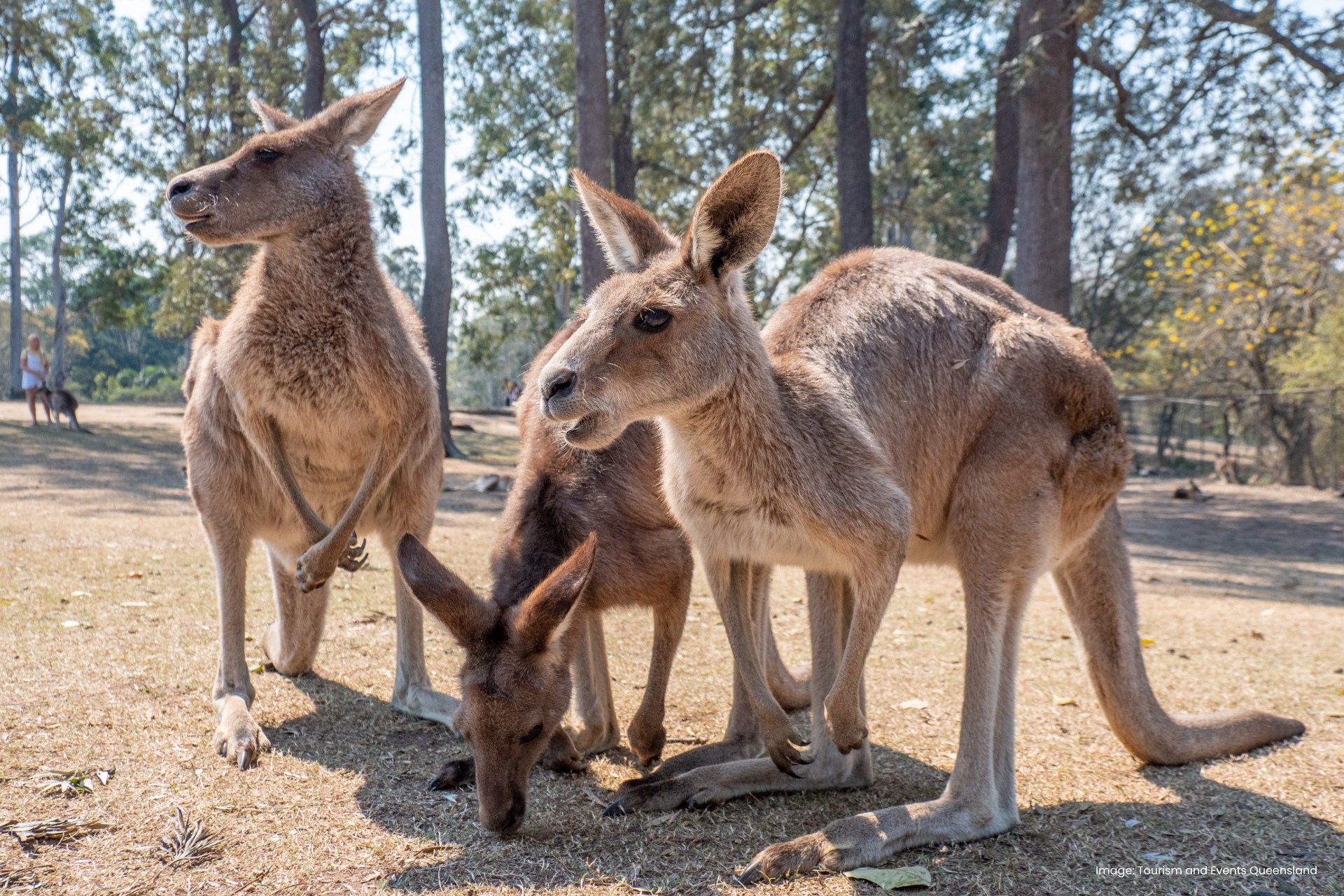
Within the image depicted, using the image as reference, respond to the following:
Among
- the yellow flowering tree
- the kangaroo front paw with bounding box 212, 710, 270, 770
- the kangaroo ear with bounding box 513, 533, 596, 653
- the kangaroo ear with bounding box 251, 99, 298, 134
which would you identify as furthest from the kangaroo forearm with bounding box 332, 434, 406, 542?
the yellow flowering tree

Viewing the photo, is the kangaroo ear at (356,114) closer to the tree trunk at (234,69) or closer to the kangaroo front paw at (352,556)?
the kangaroo front paw at (352,556)

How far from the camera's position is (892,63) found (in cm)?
1136

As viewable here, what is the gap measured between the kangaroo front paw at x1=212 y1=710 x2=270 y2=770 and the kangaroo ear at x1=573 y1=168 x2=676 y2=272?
1.85 meters

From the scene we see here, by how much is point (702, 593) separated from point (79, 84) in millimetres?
23703

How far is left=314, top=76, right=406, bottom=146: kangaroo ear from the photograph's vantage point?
11.5ft

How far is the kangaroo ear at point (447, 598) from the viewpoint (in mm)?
2514

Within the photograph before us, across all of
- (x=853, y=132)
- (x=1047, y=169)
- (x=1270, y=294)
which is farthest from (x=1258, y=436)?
(x=853, y=132)

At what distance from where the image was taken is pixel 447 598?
2512 mm

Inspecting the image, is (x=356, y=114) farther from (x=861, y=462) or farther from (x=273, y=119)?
(x=861, y=462)

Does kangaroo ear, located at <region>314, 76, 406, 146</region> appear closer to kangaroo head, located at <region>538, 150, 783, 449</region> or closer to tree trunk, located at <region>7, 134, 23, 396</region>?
kangaroo head, located at <region>538, 150, 783, 449</region>

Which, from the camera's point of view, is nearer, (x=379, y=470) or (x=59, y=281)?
(x=379, y=470)

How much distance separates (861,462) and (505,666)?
1069 millimetres

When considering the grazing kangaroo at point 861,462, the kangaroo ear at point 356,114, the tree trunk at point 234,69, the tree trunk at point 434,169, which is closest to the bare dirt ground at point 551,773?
the grazing kangaroo at point 861,462

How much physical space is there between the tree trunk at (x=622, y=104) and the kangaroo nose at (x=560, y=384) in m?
12.8
